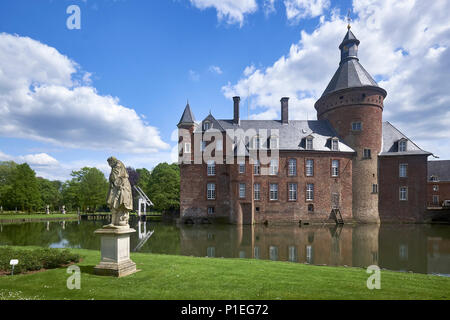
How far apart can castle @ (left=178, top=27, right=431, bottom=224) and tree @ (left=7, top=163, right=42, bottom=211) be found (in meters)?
35.1

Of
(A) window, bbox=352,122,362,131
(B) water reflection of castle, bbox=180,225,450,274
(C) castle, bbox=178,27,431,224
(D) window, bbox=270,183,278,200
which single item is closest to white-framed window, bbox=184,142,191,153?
(C) castle, bbox=178,27,431,224

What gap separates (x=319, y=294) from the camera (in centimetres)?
548

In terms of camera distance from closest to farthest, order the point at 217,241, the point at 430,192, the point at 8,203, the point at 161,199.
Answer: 1. the point at 217,241
2. the point at 161,199
3. the point at 430,192
4. the point at 8,203

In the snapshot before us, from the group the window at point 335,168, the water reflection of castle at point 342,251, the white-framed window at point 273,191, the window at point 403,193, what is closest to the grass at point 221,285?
the water reflection of castle at point 342,251

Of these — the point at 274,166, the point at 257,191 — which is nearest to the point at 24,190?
the point at 257,191

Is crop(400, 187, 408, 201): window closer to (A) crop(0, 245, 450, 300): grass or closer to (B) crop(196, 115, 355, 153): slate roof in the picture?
(B) crop(196, 115, 355, 153): slate roof

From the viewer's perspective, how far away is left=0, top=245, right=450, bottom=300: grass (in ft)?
17.7

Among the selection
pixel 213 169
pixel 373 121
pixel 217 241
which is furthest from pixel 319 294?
pixel 373 121

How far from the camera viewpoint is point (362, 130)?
1142 inches

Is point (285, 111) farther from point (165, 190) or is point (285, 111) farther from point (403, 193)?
point (165, 190)

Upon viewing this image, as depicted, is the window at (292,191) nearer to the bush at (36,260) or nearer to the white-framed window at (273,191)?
the white-framed window at (273,191)

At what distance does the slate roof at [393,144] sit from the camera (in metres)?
28.7

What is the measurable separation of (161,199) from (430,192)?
4596 cm
